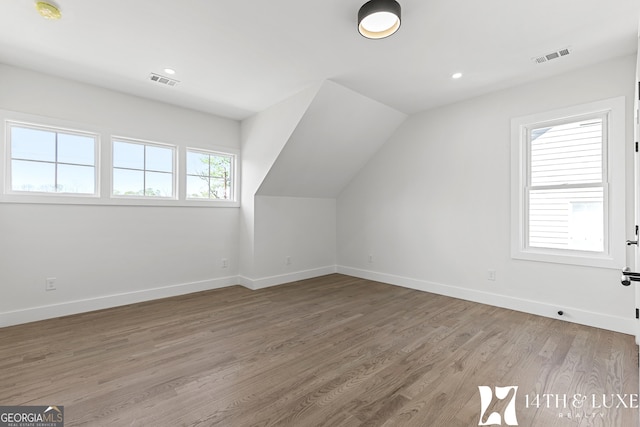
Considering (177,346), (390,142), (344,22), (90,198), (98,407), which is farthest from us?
(390,142)

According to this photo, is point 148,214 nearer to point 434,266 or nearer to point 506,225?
point 434,266

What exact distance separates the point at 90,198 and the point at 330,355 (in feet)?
11.0

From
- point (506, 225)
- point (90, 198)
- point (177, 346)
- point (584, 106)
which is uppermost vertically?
Answer: point (584, 106)

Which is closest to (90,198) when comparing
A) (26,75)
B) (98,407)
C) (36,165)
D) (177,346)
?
(36,165)

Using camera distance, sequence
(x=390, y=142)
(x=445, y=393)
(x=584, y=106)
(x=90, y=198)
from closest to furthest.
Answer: (x=445, y=393) < (x=584, y=106) < (x=90, y=198) < (x=390, y=142)

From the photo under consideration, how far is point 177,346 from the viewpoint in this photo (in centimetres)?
265

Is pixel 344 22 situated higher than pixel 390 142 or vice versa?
pixel 344 22

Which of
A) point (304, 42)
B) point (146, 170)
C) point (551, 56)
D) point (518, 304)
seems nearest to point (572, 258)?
point (518, 304)

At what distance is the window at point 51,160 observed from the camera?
3.20 meters

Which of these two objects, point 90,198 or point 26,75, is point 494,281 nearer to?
point 90,198

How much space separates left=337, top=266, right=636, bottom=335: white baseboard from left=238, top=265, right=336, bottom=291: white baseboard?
3.02 ft

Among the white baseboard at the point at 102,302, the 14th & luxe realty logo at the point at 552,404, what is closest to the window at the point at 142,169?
the white baseboard at the point at 102,302

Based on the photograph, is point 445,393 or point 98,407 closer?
point 98,407

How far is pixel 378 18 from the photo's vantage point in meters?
2.19
